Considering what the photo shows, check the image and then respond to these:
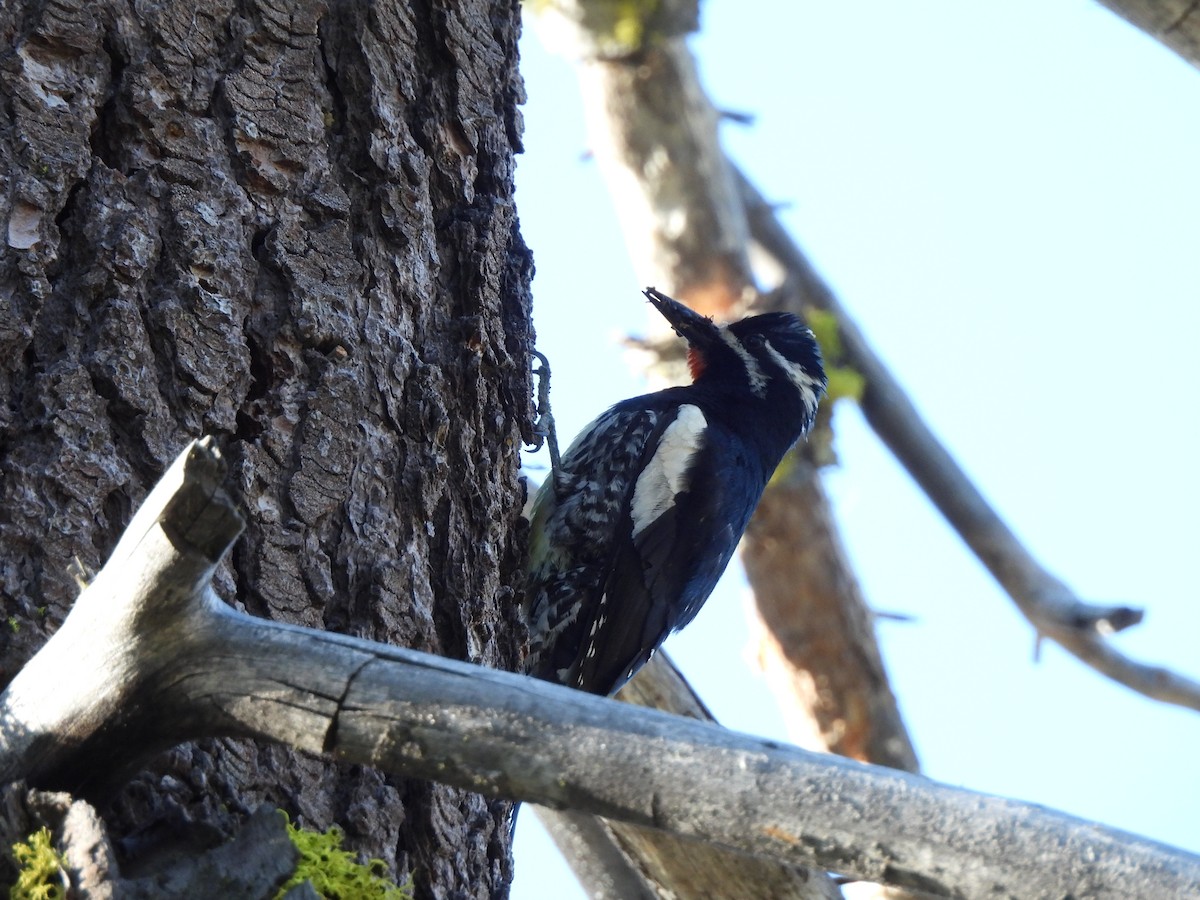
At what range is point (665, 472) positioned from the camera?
11.0 ft

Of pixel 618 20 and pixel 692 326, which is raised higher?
pixel 618 20

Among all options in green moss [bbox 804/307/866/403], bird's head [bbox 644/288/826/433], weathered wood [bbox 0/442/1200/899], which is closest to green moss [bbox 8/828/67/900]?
weathered wood [bbox 0/442/1200/899]

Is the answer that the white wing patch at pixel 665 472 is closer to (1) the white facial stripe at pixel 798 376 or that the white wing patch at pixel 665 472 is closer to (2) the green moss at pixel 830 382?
(1) the white facial stripe at pixel 798 376

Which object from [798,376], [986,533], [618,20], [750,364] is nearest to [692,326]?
[750,364]

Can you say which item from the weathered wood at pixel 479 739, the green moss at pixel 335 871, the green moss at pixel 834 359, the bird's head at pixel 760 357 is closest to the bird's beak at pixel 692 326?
the bird's head at pixel 760 357

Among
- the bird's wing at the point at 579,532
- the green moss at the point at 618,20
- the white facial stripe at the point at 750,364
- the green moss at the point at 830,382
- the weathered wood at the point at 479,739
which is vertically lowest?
the weathered wood at the point at 479,739

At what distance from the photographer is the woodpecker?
10.3 feet

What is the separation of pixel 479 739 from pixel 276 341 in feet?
2.66

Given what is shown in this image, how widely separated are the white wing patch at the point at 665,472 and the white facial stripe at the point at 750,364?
1.42 ft

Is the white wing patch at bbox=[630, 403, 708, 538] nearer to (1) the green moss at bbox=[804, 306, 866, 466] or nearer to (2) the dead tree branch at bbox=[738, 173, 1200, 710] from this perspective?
(2) the dead tree branch at bbox=[738, 173, 1200, 710]

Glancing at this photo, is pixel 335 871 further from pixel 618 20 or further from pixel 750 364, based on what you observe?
pixel 618 20

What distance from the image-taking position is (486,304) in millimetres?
2121

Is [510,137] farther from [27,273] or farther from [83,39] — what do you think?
[27,273]

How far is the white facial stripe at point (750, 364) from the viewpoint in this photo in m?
3.85
